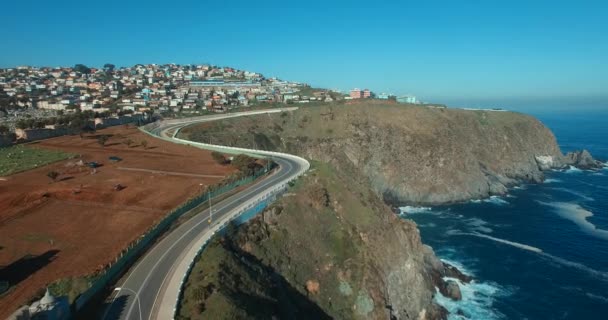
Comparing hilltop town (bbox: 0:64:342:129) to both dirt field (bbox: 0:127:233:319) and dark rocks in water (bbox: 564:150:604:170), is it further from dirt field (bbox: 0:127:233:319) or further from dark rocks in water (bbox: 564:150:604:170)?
dark rocks in water (bbox: 564:150:604:170)

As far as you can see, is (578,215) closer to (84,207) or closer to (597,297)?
(597,297)

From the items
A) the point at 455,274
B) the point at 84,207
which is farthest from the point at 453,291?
the point at 84,207

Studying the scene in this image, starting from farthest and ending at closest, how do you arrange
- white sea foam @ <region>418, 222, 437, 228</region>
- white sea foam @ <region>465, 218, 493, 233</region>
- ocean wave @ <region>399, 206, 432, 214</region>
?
ocean wave @ <region>399, 206, 432, 214</region>, white sea foam @ <region>418, 222, 437, 228</region>, white sea foam @ <region>465, 218, 493, 233</region>

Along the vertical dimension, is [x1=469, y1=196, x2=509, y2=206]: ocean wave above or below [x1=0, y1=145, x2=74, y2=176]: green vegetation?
below

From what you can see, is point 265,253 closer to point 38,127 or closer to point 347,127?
point 347,127

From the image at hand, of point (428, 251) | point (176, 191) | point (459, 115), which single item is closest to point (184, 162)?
point (176, 191)

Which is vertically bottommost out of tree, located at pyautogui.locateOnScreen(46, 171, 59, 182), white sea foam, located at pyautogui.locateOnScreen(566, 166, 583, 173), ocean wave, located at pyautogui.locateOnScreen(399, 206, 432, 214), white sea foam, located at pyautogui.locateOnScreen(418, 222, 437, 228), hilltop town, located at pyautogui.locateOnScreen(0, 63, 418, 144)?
white sea foam, located at pyautogui.locateOnScreen(418, 222, 437, 228)

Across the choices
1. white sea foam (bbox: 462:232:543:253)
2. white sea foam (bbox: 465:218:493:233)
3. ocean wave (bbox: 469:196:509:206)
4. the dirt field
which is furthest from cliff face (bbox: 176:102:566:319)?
white sea foam (bbox: 462:232:543:253)
